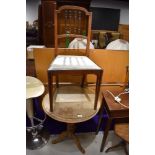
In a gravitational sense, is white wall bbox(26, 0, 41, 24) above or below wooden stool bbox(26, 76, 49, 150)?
above

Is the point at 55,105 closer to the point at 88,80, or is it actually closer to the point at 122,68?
the point at 88,80

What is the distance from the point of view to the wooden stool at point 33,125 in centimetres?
127

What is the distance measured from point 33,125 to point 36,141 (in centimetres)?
15

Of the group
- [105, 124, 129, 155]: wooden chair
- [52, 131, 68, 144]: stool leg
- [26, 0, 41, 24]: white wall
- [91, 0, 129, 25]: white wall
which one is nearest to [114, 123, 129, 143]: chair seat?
[105, 124, 129, 155]: wooden chair

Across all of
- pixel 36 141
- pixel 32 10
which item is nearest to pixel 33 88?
pixel 36 141

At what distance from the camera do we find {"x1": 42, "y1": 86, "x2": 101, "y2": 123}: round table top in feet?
4.06

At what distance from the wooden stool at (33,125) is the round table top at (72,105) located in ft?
0.47

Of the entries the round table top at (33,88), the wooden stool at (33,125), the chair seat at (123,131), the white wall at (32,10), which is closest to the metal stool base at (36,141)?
the wooden stool at (33,125)

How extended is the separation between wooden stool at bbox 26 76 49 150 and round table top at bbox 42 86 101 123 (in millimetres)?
143

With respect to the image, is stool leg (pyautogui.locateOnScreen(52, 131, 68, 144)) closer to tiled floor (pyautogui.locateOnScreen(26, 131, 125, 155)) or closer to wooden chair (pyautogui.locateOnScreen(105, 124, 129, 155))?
tiled floor (pyautogui.locateOnScreen(26, 131, 125, 155))

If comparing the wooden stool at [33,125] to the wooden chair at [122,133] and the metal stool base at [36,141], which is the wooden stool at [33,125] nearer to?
the metal stool base at [36,141]

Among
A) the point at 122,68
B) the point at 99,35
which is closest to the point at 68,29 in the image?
the point at 122,68

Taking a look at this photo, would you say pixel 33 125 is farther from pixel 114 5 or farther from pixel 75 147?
pixel 114 5
